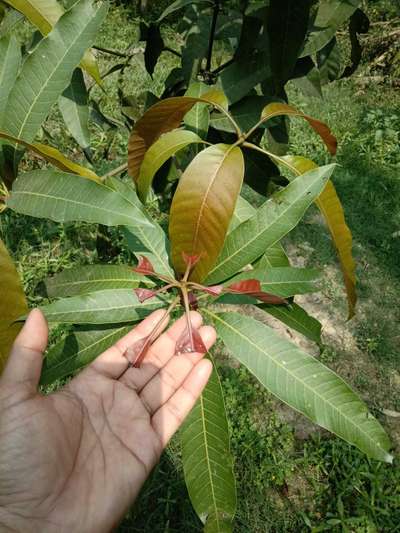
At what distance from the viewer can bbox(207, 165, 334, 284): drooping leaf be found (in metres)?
1.07

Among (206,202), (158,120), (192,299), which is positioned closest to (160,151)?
(158,120)

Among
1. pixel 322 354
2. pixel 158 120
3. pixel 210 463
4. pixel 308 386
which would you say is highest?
pixel 158 120

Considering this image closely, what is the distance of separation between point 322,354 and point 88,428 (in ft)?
5.40

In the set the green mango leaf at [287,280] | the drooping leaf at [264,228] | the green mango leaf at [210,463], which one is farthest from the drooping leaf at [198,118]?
the green mango leaf at [210,463]

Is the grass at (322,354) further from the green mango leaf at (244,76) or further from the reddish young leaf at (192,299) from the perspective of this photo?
the green mango leaf at (244,76)

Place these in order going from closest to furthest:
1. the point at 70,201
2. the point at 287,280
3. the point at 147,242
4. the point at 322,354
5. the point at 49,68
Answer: the point at 70,201 → the point at 49,68 → the point at 287,280 → the point at 147,242 → the point at 322,354

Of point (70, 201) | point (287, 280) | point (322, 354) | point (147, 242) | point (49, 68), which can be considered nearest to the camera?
point (70, 201)

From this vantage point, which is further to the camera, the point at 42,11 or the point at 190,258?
the point at 42,11

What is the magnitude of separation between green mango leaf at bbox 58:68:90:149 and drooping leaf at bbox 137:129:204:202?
32cm

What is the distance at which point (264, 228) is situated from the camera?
1104 millimetres

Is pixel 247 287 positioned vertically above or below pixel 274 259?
above

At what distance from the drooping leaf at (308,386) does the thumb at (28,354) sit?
0.38 meters

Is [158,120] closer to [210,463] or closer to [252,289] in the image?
[252,289]

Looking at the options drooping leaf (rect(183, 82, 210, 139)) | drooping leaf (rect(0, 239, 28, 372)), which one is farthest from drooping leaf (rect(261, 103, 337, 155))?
drooping leaf (rect(0, 239, 28, 372))
